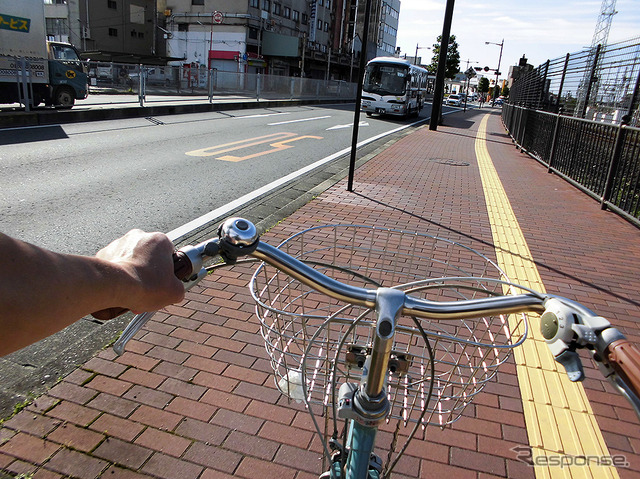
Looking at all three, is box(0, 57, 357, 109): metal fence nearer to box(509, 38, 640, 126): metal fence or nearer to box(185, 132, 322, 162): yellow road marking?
box(185, 132, 322, 162): yellow road marking

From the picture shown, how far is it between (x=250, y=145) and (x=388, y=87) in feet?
48.7

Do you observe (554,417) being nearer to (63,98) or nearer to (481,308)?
(481,308)

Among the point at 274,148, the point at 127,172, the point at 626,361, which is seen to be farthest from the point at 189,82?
the point at 626,361

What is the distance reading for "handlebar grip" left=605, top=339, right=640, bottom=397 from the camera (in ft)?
2.75

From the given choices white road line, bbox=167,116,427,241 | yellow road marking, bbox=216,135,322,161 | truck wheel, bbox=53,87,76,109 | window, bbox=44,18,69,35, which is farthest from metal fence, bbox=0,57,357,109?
window, bbox=44,18,69,35

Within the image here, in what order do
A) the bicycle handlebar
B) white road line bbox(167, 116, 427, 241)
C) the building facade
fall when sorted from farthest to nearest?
the building facade < white road line bbox(167, 116, 427, 241) < the bicycle handlebar

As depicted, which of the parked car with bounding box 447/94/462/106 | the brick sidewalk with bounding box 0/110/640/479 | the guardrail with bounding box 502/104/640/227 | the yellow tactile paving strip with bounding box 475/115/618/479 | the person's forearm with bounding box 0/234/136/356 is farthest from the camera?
the parked car with bounding box 447/94/462/106

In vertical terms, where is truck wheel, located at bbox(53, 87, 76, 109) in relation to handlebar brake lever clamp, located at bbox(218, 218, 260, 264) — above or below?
below

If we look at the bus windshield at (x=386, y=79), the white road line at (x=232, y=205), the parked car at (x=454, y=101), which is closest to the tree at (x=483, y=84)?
the parked car at (x=454, y=101)

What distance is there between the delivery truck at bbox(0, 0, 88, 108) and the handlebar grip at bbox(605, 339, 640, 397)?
1606 cm

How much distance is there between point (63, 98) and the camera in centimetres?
1548

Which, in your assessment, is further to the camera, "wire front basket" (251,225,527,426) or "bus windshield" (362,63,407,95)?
"bus windshield" (362,63,407,95)

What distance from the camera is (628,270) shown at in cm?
512

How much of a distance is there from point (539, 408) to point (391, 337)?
2166mm
